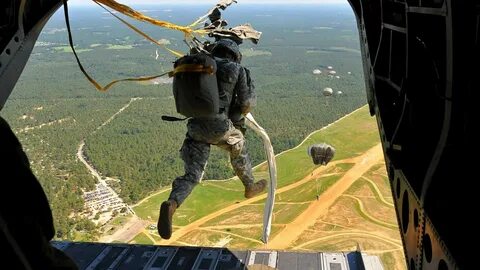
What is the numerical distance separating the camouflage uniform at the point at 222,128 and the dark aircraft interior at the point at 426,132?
149cm

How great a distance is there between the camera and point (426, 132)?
2.61 m

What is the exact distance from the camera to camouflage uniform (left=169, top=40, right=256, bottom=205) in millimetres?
4805

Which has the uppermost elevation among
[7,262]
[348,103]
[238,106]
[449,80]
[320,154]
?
[449,80]

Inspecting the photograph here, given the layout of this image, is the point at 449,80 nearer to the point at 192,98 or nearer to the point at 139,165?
the point at 192,98

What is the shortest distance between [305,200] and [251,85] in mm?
25107

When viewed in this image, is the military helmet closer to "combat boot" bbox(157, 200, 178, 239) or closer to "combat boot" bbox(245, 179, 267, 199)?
"combat boot" bbox(245, 179, 267, 199)

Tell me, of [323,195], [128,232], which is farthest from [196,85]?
[323,195]

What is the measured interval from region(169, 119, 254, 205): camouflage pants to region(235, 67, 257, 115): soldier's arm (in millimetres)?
228

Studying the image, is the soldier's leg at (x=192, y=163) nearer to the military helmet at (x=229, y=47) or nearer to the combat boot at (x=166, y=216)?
the combat boot at (x=166, y=216)

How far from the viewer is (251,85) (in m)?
5.11

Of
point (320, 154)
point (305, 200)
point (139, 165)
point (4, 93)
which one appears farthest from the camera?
point (139, 165)

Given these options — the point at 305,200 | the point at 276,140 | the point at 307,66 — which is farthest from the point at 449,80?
the point at 307,66

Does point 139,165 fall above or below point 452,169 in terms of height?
below

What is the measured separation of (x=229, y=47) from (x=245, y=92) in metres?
0.49
